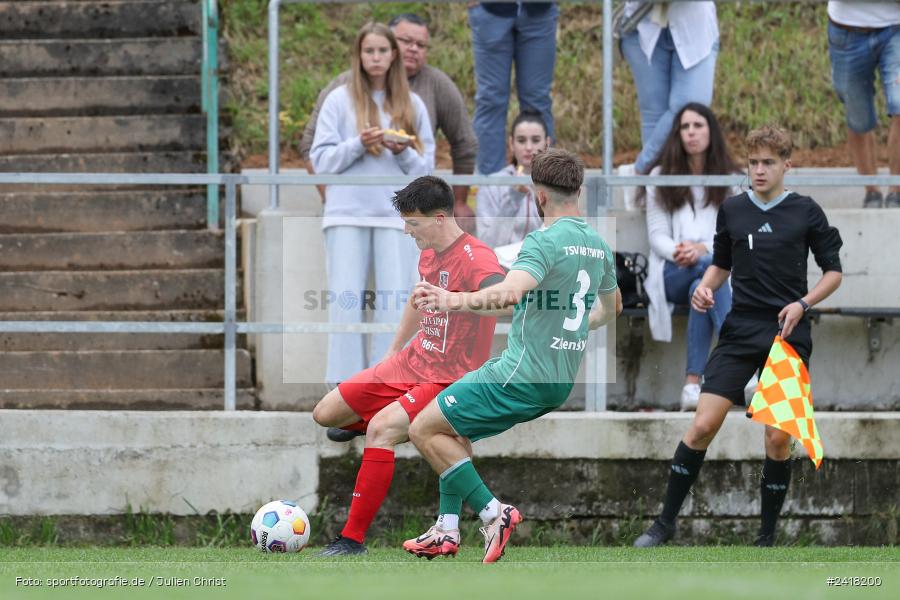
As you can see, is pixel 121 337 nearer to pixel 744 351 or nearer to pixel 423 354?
pixel 423 354

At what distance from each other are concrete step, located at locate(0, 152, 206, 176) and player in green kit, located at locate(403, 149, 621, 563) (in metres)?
4.71

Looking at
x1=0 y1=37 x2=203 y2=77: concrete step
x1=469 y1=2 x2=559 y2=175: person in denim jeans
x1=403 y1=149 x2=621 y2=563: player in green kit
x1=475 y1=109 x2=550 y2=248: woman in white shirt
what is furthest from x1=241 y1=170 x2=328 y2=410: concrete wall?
x1=0 y1=37 x2=203 y2=77: concrete step

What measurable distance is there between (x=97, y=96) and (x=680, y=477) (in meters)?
5.69

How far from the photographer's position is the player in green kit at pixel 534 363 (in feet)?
22.1

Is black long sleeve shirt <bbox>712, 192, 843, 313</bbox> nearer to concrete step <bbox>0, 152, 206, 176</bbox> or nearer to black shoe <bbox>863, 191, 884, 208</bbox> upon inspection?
black shoe <bbox>863, 191, 884, 208</bbox>

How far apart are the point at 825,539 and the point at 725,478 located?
65cm

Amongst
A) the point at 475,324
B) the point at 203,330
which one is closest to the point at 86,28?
the point at 203,330

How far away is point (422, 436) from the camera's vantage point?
22.8 feet

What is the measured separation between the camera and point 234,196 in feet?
27.9

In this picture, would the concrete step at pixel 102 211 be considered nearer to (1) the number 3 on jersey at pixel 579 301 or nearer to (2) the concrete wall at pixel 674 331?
(2) the concrete wall at pixel 674 331

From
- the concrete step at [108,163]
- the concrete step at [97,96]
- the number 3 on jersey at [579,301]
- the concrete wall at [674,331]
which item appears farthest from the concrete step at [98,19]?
the number 3 on jersey at [579,301]

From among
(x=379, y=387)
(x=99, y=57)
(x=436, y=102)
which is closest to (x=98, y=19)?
(x=99, y=57)

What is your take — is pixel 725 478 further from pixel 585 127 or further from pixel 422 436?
pixel 585 127

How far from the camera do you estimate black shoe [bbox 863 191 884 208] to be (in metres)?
9.55
